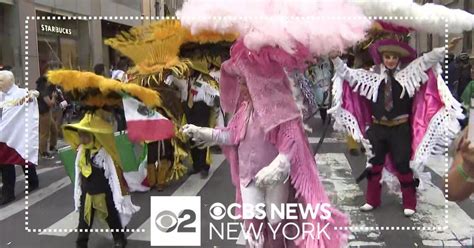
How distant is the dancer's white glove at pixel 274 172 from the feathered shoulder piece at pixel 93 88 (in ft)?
5.44

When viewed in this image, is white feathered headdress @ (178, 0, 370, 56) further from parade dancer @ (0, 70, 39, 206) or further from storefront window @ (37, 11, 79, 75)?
storefront window @ (37, 11, 79, 75)

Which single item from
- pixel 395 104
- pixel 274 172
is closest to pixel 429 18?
pixel 274 172

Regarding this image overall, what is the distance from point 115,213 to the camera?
14.4 feet

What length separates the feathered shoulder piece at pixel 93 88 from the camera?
4.02 m

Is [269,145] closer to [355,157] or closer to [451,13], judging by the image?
[451,13]

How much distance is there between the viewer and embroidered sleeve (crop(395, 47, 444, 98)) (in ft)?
15.3

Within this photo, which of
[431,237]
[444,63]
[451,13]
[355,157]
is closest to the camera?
[451,13]

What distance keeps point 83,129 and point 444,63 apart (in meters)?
3.36

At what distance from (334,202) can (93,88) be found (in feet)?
9.15

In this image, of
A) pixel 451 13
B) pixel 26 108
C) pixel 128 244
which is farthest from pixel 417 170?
pixel 26 108

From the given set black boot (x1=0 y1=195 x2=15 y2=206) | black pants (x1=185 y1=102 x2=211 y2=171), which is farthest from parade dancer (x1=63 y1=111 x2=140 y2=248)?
black pants (x1=185 y1=102 x2=211 y2=171)

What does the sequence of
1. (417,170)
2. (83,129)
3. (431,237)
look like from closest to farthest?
(83,129)
(431,237)
(417,170)

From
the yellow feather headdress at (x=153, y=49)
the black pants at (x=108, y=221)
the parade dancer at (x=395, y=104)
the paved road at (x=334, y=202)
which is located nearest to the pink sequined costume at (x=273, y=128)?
the paved road at (x=334, y=202)

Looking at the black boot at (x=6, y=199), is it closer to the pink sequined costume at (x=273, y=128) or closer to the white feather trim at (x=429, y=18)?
the pink sequined costume at (x=273, y=128)
